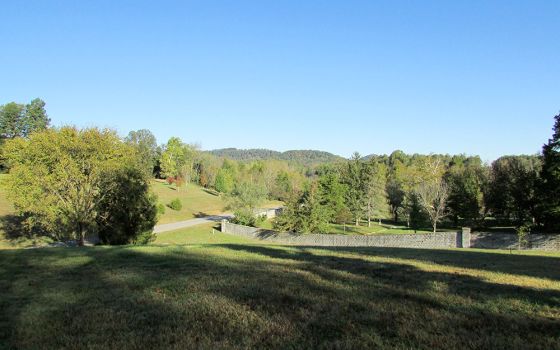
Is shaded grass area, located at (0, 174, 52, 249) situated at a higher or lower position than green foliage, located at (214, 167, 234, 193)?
lower

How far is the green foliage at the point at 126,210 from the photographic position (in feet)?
87.7

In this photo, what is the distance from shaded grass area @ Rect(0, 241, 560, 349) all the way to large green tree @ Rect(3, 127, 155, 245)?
58.4 feet

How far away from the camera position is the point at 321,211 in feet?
135

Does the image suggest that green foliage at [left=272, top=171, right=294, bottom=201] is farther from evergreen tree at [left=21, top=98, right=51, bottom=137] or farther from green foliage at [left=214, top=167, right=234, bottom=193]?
evergreen tree at [left=21, top=98, right=51, bottom=137]

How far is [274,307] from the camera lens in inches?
252

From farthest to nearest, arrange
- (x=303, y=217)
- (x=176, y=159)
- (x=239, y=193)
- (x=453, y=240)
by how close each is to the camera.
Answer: (x=176, y=159)
(x=239, y=193)
(x=303, y=217)
(x=453, y=240)

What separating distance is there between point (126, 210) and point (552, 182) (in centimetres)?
3700

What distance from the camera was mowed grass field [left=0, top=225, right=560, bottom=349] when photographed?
5035 mm

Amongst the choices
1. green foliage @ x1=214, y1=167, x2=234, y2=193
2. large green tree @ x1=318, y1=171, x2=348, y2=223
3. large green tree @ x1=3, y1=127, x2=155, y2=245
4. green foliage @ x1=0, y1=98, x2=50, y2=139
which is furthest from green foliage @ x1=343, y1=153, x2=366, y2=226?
green foliage @ x1=0, y1=98, x2=50, y2=139

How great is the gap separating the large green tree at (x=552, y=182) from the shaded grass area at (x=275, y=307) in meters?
30.9

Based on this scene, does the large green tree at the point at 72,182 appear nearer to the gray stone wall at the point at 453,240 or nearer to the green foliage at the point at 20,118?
the gray stone wall at the point at 453,240

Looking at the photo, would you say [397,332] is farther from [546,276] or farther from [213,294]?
[546,276]

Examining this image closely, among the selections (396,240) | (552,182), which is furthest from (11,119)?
(552,182)

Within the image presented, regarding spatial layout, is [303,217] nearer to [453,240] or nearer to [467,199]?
[453,240]
